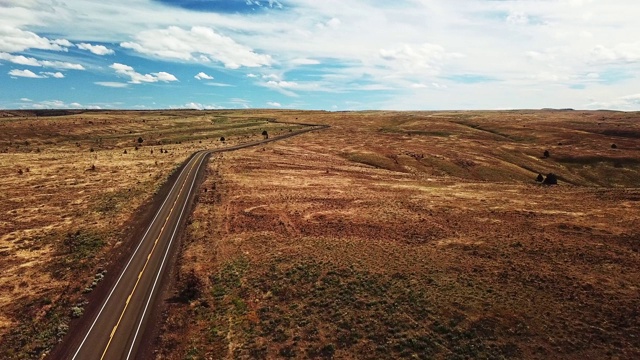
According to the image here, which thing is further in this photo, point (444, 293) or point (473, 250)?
point (473, 250)

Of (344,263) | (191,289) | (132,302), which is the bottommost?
(132,302)

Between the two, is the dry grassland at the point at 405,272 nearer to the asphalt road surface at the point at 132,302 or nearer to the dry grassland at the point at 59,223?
the asphalt road surface at the point at 132,302

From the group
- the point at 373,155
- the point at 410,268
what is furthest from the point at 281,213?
the point at 373,155

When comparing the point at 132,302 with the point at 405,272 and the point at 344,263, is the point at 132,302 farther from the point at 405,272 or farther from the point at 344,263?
the point at 405,272

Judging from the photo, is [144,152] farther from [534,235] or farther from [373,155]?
[534,235]

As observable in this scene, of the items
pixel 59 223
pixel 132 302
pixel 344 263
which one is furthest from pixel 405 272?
pixel 59 223

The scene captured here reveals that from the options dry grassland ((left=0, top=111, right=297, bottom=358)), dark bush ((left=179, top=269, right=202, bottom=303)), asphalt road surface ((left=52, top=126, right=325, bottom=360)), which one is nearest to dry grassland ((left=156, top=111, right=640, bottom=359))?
dark bush ((left=179, top=269, right=202, bottom=303))

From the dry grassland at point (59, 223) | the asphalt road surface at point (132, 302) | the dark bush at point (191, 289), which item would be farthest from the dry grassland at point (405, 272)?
the dry grassland at point (59, 223)
